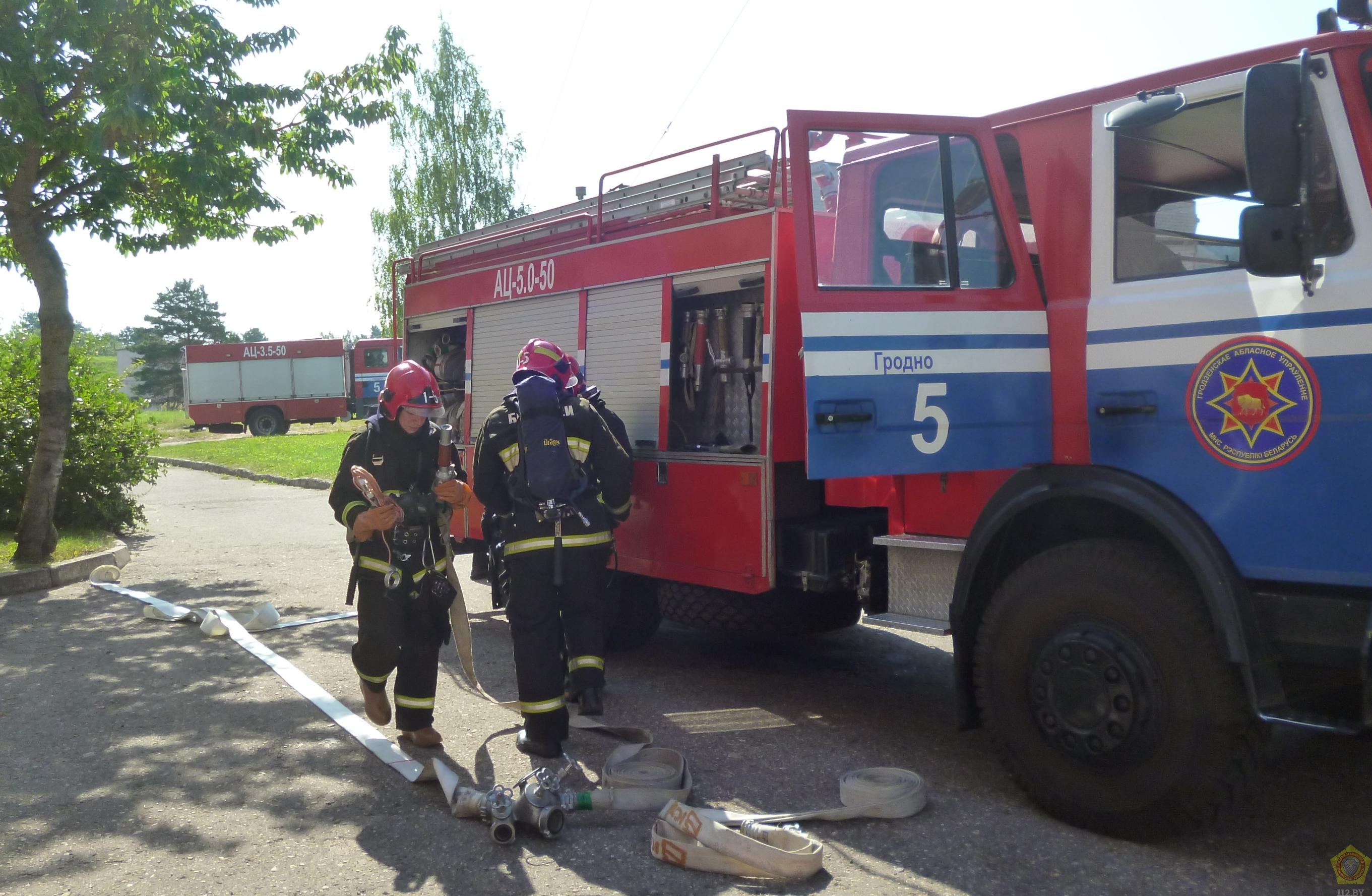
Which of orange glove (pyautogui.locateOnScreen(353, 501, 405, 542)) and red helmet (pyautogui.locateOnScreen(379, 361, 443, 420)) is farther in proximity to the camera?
red helmet (pyautogui.locateOnScreen(379, 361, 443, 420))

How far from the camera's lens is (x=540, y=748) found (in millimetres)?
4785

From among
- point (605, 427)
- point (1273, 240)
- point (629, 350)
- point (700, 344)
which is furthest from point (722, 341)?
point (1273, 240)

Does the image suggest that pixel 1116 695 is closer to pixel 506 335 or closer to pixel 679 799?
pixel 679 799

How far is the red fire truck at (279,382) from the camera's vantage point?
36250 millimetres

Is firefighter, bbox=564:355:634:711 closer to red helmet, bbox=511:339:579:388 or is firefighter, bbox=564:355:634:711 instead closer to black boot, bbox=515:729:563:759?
red helmet, bbox=511:339:579:388

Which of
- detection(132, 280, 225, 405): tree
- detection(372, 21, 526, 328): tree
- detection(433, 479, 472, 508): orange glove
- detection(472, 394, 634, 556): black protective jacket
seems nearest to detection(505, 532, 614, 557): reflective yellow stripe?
detection(472, 394, 634, 556): black protective jacket

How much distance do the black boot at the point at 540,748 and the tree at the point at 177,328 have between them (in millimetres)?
68682

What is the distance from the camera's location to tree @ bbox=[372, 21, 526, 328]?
103ft

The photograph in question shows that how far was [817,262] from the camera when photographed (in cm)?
416

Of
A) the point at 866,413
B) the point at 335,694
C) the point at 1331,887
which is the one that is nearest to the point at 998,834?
the point at 1331,887

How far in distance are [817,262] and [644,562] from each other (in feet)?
7.60

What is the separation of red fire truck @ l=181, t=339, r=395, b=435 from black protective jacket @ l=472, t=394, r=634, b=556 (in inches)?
1273

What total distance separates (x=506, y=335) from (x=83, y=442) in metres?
7.07

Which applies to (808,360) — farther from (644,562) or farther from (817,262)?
(644,562)
